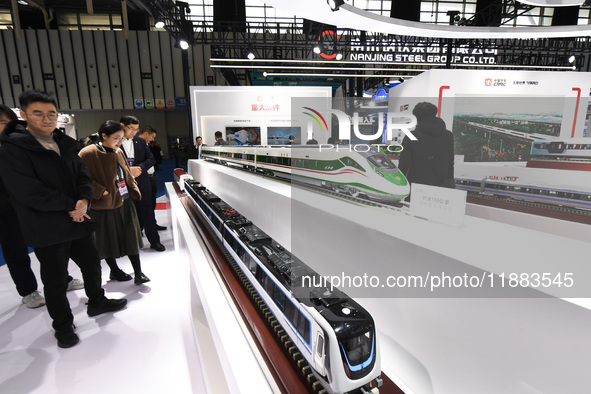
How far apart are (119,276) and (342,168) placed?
3.01m

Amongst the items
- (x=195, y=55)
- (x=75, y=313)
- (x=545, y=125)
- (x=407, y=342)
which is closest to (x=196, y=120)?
(x=195, y=55)

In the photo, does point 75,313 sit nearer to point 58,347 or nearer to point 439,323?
point 58,347

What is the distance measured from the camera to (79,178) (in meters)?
2.50

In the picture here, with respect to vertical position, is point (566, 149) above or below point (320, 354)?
above

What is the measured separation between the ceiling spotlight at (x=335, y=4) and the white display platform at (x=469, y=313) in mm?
3758

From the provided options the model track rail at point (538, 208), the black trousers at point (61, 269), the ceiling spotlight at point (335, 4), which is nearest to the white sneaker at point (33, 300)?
the black trousers at point (61, 269)

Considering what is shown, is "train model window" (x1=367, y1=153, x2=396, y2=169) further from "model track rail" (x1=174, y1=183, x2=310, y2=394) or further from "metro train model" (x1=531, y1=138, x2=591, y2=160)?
"metro train model" (x1=531, y1=138, x2=591, y2=160)

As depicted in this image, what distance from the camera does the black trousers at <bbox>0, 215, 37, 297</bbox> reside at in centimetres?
296

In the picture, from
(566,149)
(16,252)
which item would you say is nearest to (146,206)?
(16,252)

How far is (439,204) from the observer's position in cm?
141

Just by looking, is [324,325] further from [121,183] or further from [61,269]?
[121,183]

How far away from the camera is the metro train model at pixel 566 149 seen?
4.14 m

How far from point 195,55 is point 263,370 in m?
20.2

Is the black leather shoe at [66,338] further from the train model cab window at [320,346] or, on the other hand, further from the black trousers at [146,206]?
the train model cab window at [320,346]
